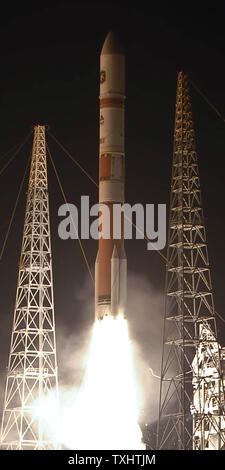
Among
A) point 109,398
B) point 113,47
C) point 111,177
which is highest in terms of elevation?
point 113,47

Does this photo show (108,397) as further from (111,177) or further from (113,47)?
(113,47)

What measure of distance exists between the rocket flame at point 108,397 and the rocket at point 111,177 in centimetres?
162

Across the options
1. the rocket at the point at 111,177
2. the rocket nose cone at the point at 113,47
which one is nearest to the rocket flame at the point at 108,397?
the rocket at the point at 111,177

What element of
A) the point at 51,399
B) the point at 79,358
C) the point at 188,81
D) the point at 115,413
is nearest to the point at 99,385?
the point at 115,413

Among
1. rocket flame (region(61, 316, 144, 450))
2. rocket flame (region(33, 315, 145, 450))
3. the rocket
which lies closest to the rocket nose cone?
the rocket

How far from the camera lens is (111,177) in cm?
8275

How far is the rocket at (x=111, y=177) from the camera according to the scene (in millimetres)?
81562

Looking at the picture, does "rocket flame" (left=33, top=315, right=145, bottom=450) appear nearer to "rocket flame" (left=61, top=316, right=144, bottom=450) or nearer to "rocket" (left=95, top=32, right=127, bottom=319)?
"rocket flame" (left=61, top=316, right=144, bottom=450)

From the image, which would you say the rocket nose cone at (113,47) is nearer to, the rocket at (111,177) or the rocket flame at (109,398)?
the rocket at (111,177)

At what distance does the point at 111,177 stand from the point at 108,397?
46.0ft

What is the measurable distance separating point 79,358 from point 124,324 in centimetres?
3255

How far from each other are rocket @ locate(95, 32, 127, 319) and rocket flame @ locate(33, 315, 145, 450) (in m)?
1.62

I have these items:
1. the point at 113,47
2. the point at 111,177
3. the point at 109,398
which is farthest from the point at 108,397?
the point at 113,47

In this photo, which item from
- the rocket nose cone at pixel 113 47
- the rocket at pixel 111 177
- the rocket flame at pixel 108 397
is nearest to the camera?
the rocket at pixel 111 177
